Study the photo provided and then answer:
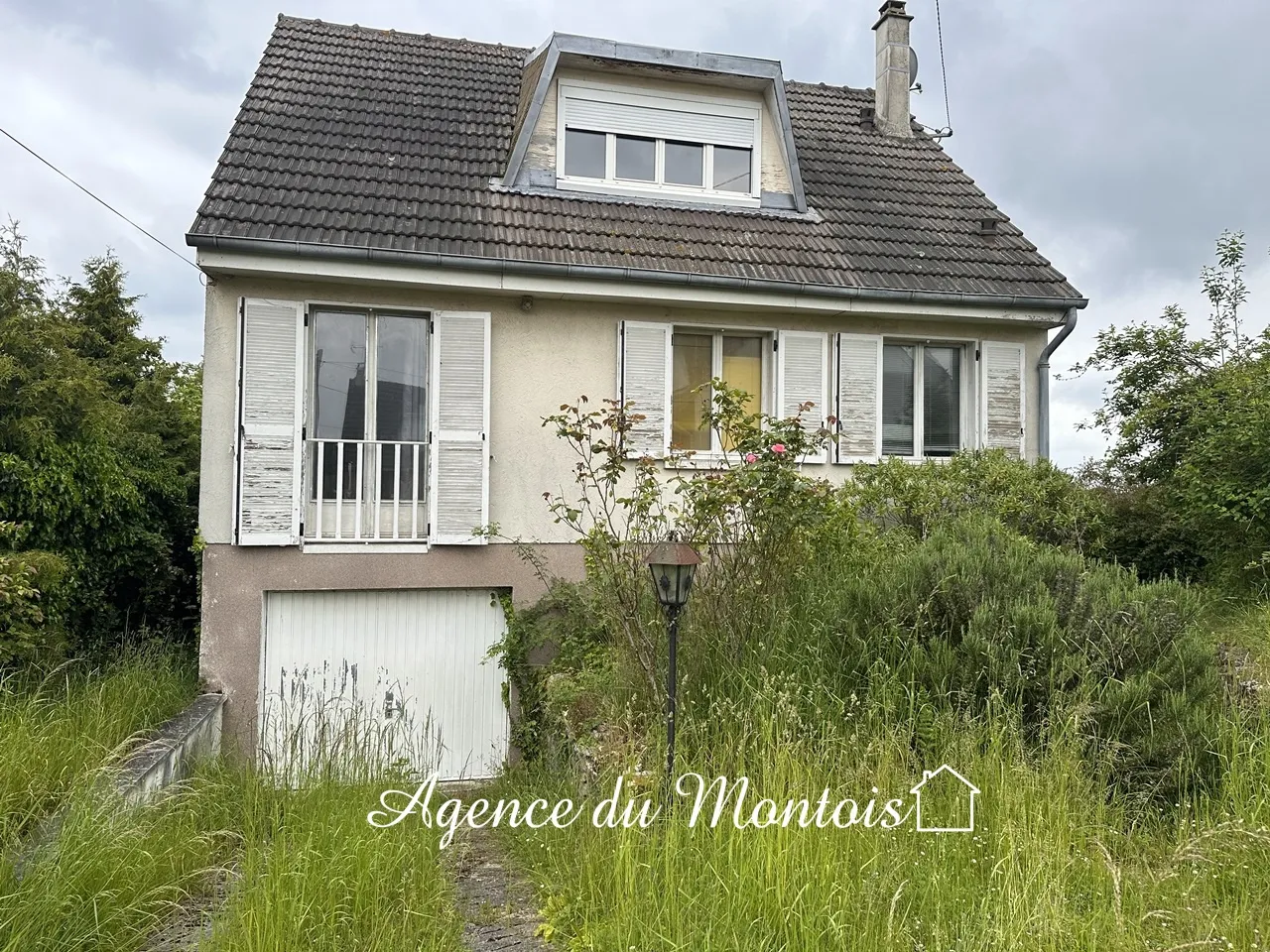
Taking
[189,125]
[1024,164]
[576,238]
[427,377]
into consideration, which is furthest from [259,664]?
[1024,164]

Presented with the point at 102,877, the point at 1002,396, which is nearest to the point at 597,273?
the point at 1002,396

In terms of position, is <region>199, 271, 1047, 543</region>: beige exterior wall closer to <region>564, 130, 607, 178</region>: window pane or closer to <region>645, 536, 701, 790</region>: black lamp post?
<region>564, 130, 607, 178</region>: window pane

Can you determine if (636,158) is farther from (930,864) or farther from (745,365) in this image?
(930,864)

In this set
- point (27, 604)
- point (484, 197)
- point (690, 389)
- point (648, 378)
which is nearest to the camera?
point (27, 604)

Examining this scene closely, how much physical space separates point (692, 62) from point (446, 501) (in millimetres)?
5745

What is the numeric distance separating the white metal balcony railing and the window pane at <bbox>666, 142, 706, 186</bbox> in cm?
442

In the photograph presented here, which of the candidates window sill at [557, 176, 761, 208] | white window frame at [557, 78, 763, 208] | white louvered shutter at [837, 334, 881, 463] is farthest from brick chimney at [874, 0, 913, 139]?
white louvered shutter at [837, 334, 881, 463]

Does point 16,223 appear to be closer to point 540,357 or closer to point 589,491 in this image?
point 540,357

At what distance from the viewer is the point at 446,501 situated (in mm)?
8586

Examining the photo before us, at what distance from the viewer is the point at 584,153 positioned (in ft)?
33.6

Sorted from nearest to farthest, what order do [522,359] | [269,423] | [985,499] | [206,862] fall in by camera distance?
[206,862]
[269,423]
[985,499]
[522,359]

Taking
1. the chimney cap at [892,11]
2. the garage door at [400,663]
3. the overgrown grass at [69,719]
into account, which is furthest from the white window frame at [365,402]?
the chimney cap at [892,11]

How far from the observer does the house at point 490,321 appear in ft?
27.3

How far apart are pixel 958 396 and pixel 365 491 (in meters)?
6.54
